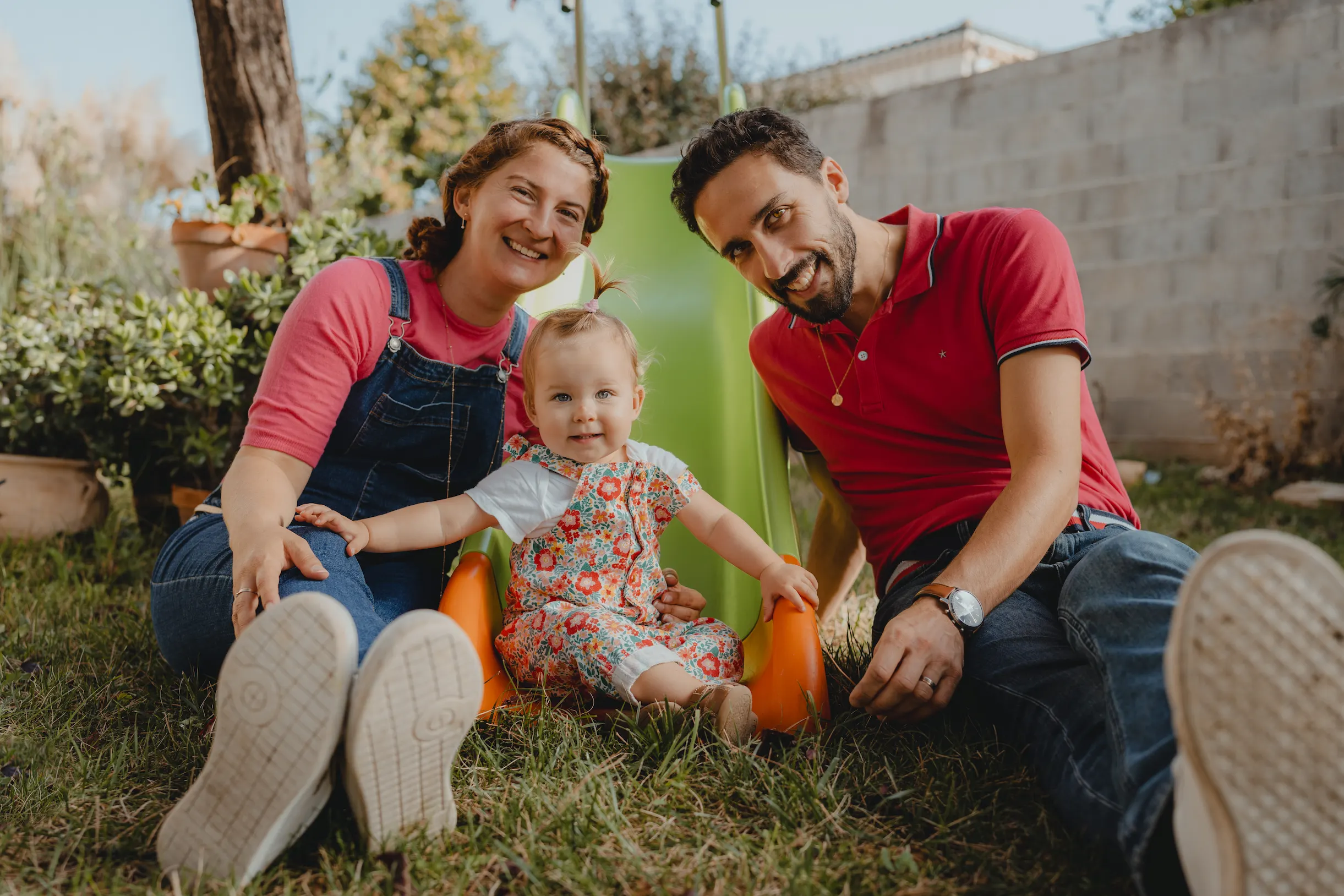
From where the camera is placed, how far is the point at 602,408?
→ 1.91m

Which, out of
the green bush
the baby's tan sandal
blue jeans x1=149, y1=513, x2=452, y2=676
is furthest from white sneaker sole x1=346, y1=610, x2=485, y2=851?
the green bush

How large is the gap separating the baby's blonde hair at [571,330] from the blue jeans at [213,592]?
0.50m

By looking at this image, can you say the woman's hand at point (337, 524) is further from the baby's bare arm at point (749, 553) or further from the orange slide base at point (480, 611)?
the baby's bare arm at point (749, 553)

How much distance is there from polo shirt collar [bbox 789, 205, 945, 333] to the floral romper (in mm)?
540

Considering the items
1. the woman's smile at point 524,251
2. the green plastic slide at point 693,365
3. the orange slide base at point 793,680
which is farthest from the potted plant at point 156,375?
the orange slide base at point 793,680

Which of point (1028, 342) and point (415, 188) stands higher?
point (415, 188)

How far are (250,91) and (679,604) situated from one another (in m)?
2.39

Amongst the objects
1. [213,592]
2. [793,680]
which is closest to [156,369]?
[213,592]

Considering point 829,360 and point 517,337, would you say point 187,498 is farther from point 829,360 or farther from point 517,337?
point 829,360

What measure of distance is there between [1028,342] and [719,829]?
0.96 meters

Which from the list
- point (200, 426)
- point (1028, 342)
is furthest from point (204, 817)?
point (200, 426)

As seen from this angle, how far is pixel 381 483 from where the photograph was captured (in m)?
1.99

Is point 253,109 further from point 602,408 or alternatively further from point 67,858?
point 67,858

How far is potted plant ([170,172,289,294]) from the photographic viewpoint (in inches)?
124
